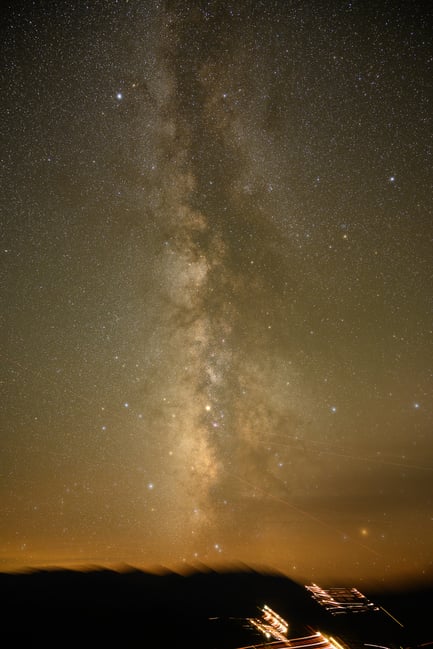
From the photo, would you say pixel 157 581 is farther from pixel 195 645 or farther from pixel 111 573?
pixel 195 645

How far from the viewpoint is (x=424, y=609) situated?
22234 mm

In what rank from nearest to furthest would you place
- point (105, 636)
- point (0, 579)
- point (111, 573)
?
point (105, 636), point (0, 579), point (111, 573)

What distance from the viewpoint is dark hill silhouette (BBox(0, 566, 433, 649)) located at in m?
6.36

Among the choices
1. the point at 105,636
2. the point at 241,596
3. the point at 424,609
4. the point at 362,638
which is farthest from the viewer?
the point at 424,609

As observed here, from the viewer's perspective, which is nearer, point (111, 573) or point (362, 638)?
point (362, 638)

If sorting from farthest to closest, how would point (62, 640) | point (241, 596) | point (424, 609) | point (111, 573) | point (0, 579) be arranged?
point (424, 609) < point (241, 596) < point (111, 573) < point (0, 579) < point (62, 640)

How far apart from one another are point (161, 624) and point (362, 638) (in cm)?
586

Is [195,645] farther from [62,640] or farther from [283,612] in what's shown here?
[283,612]

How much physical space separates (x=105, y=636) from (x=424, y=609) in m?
23.7

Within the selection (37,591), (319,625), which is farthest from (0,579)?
(319,625)

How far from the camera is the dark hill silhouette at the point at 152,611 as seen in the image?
250 inches

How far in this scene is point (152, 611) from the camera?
318 inches

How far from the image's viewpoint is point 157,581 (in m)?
12.0

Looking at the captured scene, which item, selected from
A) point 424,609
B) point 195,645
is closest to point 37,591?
point 195,645
